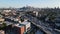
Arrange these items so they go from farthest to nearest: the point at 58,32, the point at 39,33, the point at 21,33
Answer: the point at 21,33 < the point at 58,32 < the point at 39,33

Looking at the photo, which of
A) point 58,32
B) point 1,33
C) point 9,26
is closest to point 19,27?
point 9,26

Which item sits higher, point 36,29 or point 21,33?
point 36,29

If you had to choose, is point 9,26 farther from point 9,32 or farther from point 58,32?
point 58,32

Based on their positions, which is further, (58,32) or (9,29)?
(9,29)

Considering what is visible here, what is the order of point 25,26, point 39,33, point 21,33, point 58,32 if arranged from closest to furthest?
point 39,33 → point 58,32 → point 21,33 → point 25,26

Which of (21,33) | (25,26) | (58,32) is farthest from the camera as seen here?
(25,26)

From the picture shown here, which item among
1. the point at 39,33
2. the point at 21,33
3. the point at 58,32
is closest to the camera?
the point at 39,33

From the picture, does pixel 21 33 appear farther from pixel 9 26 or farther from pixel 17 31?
pixel 9 26

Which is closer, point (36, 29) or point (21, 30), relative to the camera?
point (36, 29)

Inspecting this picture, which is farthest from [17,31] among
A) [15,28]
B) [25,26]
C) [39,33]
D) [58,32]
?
[58,32]
